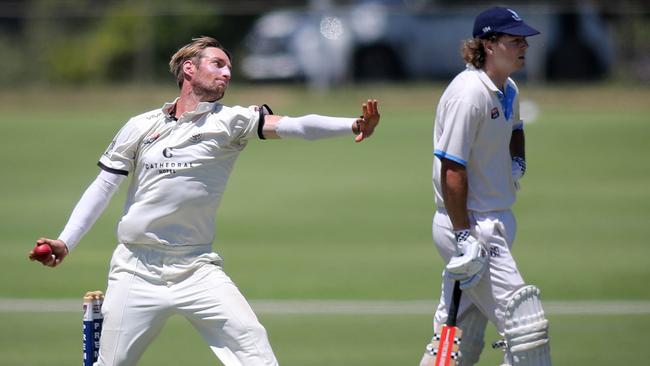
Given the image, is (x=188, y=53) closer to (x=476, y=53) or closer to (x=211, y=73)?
(x=211, y=73)

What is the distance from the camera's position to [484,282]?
21.5 feet

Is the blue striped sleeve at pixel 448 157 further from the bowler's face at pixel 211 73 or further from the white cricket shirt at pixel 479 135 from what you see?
the bowler's face at pixel 211 73

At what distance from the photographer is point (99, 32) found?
31812mm

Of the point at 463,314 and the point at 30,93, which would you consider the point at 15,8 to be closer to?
the point at 30,93

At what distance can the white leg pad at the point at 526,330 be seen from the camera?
635 centimetres

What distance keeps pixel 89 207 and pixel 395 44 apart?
22917 mm

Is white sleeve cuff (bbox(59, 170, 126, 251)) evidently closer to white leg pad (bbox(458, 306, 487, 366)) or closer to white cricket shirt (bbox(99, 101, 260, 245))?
white cricket shirt (bbox(99, 101, 260, 245))

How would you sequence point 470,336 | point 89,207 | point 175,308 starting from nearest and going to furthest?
1. point 175,308
2. point 89,207
3. point 470,336

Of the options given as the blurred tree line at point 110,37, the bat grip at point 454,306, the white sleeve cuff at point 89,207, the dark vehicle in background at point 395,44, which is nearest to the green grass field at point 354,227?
the bat grip at point 454,306

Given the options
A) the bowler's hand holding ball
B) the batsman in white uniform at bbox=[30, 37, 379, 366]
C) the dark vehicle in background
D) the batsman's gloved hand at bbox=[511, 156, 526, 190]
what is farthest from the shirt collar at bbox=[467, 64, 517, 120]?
the dark vehicle in background

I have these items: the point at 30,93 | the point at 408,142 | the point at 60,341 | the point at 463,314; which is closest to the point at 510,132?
the point at 463,314

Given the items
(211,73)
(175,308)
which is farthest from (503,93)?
(175,308)

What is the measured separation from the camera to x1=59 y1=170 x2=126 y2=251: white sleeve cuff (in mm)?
6461

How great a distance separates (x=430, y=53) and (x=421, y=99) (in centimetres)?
225
